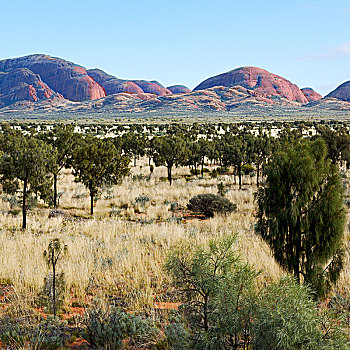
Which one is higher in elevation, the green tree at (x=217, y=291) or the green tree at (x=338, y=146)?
the green tree at (x=338, y=146)

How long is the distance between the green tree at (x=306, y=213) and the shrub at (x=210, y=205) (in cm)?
1126

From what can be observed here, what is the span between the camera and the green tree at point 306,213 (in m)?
5.39

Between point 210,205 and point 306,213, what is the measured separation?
39.4 feet

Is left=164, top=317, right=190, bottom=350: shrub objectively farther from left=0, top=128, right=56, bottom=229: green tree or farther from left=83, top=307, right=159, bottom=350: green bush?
left=0, top=128, right=56, bottom=229: green tree

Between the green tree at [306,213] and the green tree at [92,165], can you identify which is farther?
the green tree at [92,165]

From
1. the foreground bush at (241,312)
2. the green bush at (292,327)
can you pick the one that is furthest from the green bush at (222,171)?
the green bush at (292,327)

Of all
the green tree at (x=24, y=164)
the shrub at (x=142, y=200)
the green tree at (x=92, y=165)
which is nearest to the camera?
the green tree at (x=24, y=164)

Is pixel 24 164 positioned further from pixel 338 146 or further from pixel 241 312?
pixel 338 146

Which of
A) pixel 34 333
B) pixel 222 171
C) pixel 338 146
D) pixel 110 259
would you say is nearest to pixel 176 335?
pixel 34 333

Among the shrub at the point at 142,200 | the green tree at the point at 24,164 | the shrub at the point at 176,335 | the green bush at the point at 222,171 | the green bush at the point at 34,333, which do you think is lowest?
the shrub at the point at 142,200

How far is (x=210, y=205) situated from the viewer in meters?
17.5

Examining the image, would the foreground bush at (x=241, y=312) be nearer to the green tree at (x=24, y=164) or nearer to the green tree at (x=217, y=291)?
the green tree at (x=217, y=291)

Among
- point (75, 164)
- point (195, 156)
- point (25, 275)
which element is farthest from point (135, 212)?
point (195, 156)

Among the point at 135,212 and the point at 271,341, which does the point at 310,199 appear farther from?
the point at 135,212
